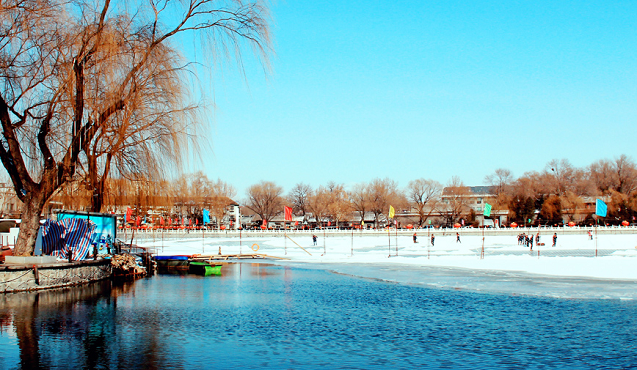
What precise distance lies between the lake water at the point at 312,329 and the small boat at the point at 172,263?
12505 mm

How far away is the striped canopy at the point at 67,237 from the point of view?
83.3 feet

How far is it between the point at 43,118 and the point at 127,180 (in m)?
4.07

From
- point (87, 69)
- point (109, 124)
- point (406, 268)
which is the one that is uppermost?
point (87, 69)

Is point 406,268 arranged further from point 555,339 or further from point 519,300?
point 555,339

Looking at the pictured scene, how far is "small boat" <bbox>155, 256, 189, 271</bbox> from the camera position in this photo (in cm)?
3741

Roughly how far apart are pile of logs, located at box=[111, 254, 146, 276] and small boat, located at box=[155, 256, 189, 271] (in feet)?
20.9

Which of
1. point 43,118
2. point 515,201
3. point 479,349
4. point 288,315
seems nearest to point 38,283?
point 43,118

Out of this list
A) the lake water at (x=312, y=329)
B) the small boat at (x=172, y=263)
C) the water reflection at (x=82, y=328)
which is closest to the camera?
the water reflection at (x=82, y=328)

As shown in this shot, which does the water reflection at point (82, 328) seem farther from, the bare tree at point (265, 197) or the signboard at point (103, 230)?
the bare tree at point (265, 197)

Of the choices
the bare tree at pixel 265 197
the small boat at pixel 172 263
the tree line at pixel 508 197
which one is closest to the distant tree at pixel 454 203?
the tree line at pixel 508 197

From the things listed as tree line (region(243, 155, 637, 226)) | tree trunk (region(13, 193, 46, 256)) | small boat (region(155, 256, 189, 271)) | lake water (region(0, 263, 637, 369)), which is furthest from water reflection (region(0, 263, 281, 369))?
tree line (region(243, 155, 637, 226))

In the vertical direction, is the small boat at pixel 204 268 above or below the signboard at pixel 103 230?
below

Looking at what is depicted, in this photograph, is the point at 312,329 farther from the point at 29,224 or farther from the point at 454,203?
the point at 454,203

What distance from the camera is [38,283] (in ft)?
73.2
